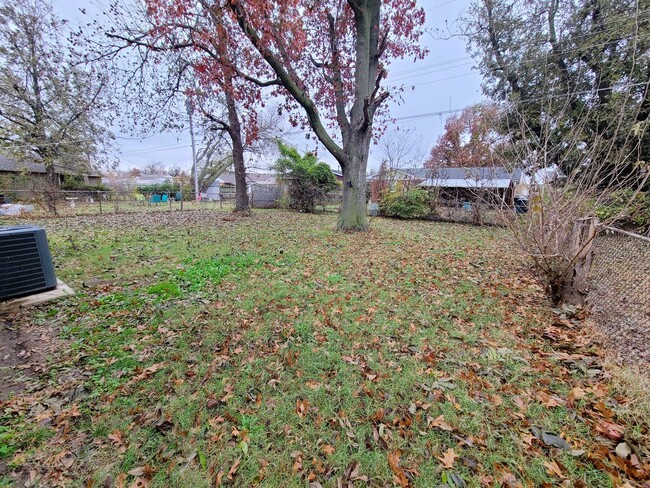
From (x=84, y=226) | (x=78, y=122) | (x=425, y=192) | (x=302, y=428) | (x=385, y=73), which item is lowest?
(x=302, y=428)

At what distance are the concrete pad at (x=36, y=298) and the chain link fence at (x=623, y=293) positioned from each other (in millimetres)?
6236

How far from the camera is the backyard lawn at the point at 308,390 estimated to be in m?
1.56

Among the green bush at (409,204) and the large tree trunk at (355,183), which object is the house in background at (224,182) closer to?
the green bush at (409,204)

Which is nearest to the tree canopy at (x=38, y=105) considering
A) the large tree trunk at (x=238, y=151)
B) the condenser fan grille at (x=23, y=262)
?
the large tree trunk at (x=238, y=151)

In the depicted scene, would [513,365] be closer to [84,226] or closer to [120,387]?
[120,387]

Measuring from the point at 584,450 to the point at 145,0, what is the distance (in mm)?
9403

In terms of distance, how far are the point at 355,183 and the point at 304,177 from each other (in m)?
7.35

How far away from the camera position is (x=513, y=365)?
7.87ft

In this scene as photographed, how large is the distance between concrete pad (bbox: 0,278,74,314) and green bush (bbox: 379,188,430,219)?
41.8 feet

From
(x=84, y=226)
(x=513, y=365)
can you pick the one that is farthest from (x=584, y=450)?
(x=84, y=226)

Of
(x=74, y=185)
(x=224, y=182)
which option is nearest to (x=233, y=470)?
(x=74, y=185)

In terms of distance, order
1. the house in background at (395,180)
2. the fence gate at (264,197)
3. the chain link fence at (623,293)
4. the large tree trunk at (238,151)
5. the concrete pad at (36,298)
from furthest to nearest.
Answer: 1. the fence gate at (264,197)
2. the house in background at (395,180)
3. the large tree trunk at (238,151)
4. the concrete pad at (36,298)
5. the chain link fence at (623,293)

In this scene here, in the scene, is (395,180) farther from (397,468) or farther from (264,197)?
(397,468)

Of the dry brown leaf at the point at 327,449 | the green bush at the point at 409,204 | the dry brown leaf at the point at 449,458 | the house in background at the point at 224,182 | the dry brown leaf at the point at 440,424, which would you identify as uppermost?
the house in background at the point at 224,182
